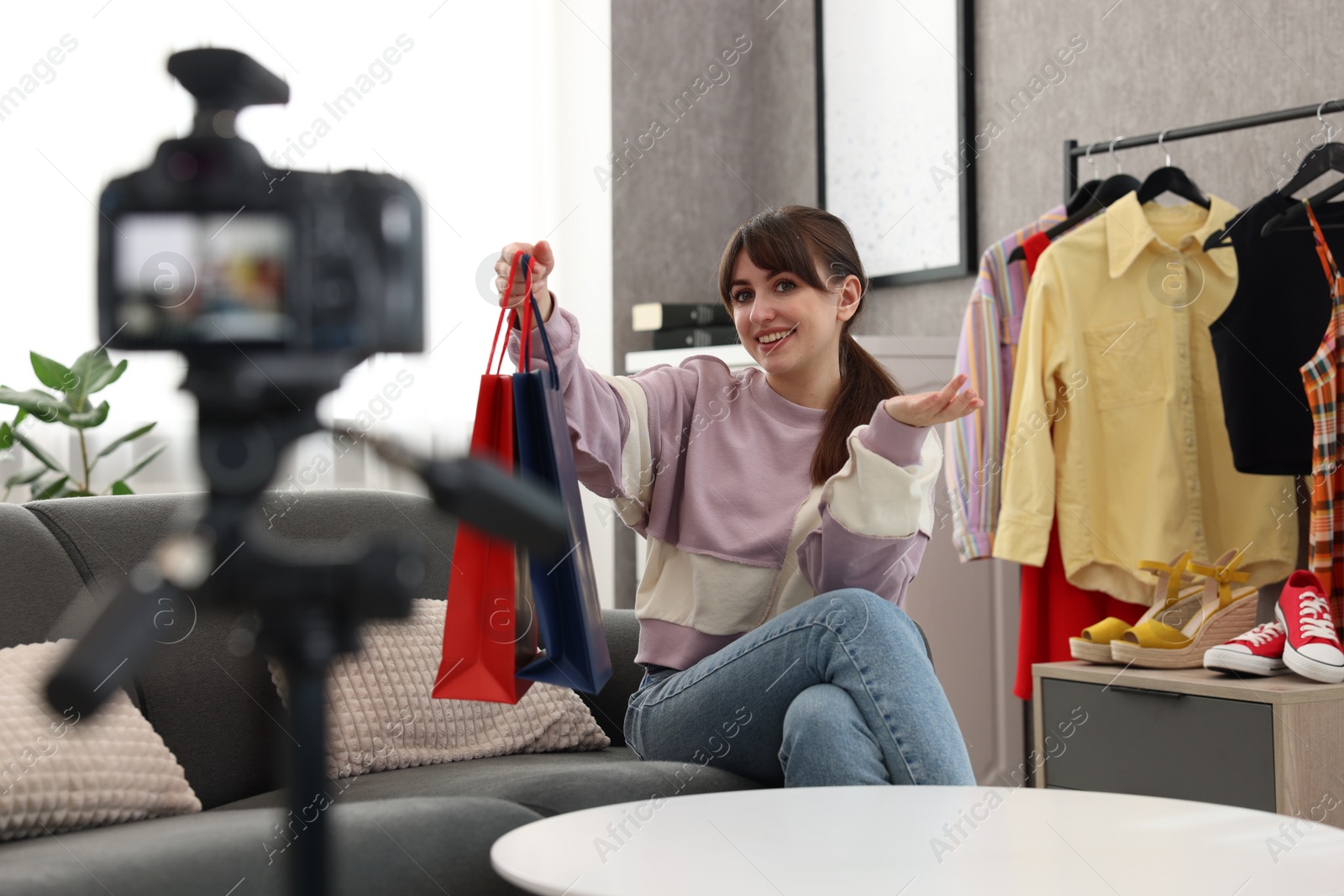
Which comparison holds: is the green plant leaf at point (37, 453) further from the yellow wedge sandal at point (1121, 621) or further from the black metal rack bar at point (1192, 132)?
the black metal rack bar at point (1192, 132)

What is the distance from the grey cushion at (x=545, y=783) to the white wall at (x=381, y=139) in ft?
2.76

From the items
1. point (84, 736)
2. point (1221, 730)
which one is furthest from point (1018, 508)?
point (84, 736)

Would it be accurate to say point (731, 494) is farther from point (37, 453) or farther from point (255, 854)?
point (37, 453)

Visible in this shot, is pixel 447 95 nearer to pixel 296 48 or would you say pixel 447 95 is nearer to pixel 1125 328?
pixel 296 48

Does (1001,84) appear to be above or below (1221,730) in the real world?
above

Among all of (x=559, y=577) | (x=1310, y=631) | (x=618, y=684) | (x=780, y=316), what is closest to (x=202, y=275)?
(x=559, y=577)

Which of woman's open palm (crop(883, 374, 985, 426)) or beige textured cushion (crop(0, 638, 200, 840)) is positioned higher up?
woman's open palm (crop(883, 374, 985, 426))

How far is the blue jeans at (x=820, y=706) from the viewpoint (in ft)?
4.29

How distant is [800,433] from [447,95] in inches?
66.9

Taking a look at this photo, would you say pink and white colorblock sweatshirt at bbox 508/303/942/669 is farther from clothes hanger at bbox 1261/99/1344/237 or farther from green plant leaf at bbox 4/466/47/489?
green plant leaf at bbox 4/466/47/489

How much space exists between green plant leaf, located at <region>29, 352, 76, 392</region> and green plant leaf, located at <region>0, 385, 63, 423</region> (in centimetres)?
3

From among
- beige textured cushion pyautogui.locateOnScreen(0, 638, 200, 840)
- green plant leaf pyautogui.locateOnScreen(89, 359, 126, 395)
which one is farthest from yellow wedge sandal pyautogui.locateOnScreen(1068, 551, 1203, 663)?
green plant leaf pyautogui.locateOnScreen(89, 359, 126, 395)

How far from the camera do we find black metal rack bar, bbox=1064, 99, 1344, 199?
2.05 m

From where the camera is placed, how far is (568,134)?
3.31 meters
